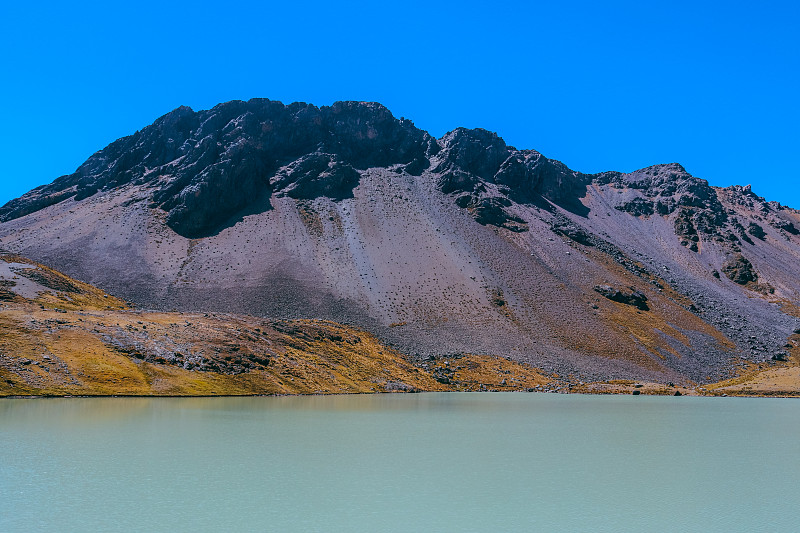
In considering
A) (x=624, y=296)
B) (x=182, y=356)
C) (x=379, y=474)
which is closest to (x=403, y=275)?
(x=624, y=296)

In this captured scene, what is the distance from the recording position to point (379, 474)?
99.5 ft

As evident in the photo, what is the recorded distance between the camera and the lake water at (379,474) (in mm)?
22578

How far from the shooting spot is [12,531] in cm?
1992

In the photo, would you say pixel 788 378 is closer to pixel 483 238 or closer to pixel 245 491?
pixel 483 238

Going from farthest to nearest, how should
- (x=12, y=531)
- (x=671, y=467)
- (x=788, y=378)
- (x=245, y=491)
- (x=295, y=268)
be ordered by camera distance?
(x=295, y=268) < (x=788, y=378) < (x=671, y=467) < (x=245, y=491) < (x=12, y=531)

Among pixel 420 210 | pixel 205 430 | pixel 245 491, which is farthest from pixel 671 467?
pixel 420 210

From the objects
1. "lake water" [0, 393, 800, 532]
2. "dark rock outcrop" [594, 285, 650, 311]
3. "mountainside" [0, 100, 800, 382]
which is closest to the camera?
"lake water" [0, 393, 800, 532]

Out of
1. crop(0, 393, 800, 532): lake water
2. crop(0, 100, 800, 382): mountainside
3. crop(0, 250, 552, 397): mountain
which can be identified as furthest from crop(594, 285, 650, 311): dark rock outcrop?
crop(0, 393, 800, 532): lake water

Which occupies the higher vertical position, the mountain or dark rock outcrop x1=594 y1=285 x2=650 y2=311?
dark rock outcrop x1=594 y1=285 x2=650 y2=311

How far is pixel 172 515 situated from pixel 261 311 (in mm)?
114824

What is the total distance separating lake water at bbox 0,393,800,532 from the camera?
2258cm

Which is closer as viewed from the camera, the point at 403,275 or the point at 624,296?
the point at 403,275

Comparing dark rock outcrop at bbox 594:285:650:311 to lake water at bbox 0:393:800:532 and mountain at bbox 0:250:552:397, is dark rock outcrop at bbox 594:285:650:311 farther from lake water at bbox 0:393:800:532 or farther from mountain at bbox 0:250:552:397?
lake water at bbox 0:393:800:532

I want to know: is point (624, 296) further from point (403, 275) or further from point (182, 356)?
point (182, 356)
